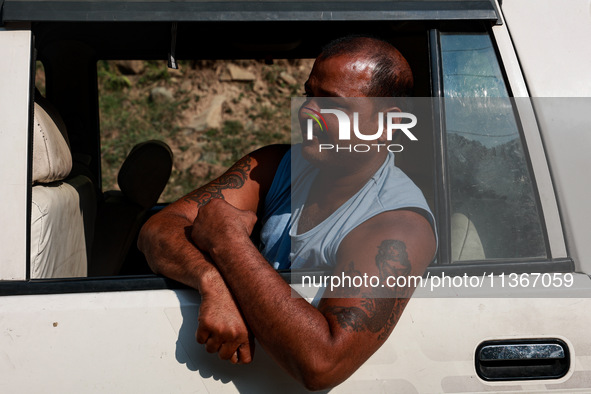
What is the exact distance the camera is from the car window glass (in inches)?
67.0

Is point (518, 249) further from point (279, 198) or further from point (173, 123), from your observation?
point (173, 123)

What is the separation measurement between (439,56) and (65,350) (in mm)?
1241

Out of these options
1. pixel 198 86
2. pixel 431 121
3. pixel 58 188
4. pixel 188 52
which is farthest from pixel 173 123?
pixel 431 121

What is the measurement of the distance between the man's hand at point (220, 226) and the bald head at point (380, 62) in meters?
0.52

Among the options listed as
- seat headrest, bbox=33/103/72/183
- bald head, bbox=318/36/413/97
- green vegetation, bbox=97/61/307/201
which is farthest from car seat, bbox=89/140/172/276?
green vegetation, bbox=97/61/307/201

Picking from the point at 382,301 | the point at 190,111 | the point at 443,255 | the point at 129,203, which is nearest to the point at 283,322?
the point at 382,301

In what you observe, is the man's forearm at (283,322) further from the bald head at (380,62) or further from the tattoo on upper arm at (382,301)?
the bald head at (380,62)

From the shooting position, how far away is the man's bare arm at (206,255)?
1.51 m

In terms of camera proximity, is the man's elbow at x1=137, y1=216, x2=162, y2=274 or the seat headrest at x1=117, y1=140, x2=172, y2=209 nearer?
the man's elbow at x1=137, y1=216, x2=162, y2=274

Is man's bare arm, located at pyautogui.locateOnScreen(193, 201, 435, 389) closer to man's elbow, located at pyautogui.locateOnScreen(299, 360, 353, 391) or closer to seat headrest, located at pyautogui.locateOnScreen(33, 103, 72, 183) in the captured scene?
man's elbow, located at pyautogui.locateOnScreen(299, 360, 353, 391)

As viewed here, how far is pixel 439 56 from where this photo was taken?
5.80ft

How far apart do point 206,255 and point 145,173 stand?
58.8 inches

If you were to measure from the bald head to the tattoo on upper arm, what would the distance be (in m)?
0.51

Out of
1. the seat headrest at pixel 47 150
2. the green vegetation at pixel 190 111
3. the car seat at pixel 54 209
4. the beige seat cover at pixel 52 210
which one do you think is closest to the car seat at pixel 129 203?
the car seat at pixel 54 209
